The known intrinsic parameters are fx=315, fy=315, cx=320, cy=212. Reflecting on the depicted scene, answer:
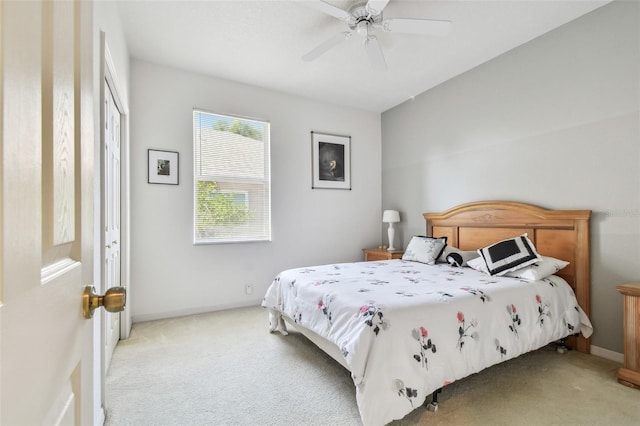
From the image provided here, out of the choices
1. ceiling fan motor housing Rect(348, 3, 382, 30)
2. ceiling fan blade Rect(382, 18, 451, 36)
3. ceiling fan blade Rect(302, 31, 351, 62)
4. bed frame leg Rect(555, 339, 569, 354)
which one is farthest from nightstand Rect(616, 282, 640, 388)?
ceiling fan blade Rect(302, 31, 351, 62)

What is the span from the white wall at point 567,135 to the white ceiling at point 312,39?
0.68 ft

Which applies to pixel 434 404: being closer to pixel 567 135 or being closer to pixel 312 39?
pixel 567 135

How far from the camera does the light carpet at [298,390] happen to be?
1.74 m

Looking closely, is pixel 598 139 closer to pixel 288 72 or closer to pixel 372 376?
pixel 372 376

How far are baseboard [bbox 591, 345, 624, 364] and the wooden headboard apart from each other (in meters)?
0.04

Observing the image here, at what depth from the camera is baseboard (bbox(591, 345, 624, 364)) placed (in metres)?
2.39

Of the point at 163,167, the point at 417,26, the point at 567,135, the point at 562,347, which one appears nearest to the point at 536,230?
the point at 567,135

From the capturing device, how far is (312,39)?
293cm

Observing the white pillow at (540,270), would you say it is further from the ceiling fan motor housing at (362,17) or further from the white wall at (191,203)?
the white wall at (191,203)

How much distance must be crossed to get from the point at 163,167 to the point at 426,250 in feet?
9.79

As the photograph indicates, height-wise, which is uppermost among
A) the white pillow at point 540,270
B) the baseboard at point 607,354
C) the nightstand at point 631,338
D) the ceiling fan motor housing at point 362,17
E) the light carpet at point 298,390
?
the ceiling fan motor housing at point 362,17

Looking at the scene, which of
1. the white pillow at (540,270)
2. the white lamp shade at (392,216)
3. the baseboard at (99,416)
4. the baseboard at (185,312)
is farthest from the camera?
the white lamp shade at (392,216)

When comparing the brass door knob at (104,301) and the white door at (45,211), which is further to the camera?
the brass door knob at (104,301)

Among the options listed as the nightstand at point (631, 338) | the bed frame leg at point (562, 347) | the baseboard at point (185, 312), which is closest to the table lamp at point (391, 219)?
the baseboard at point (185, 312)
